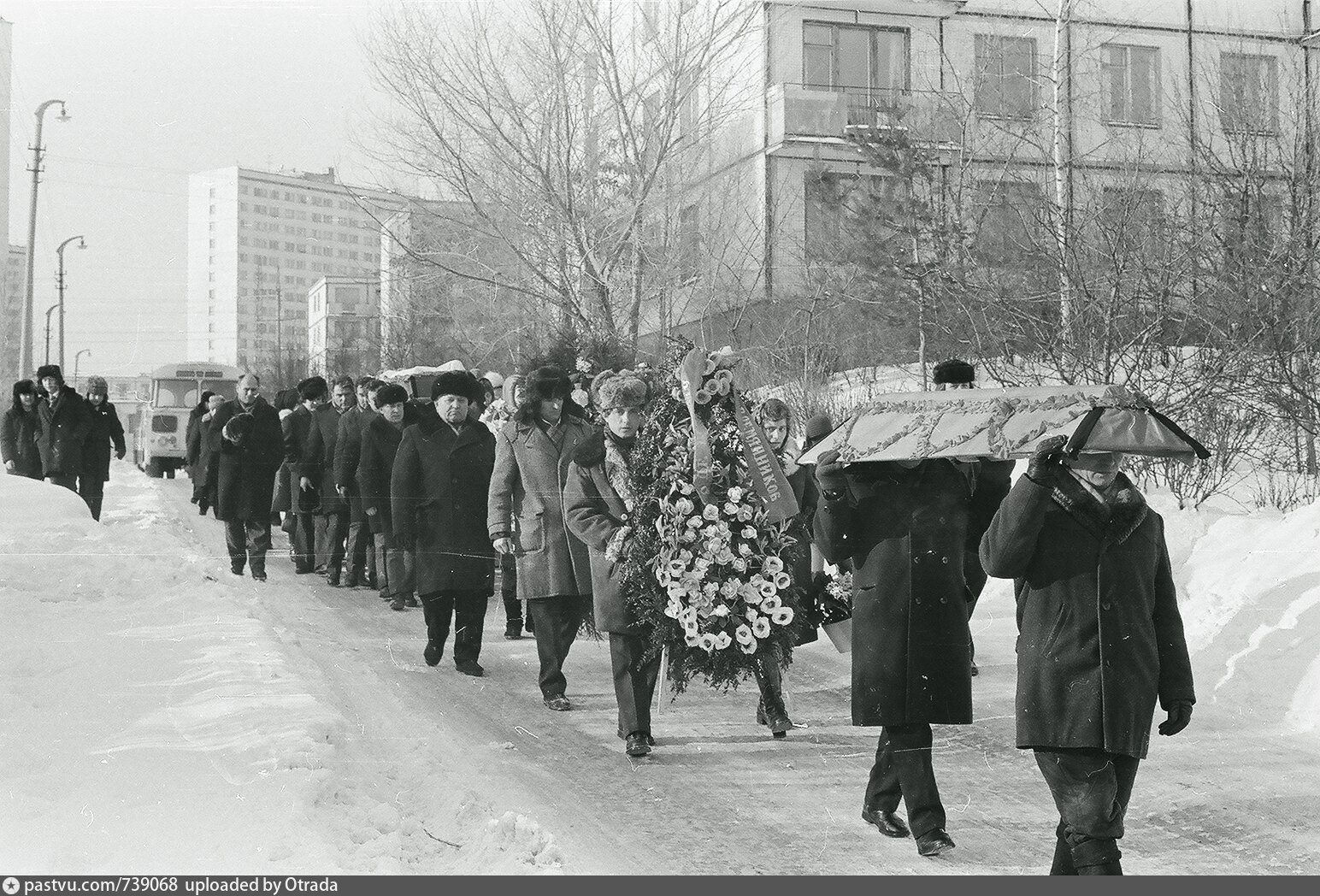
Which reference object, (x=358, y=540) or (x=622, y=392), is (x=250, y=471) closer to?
(x=358, y=540)

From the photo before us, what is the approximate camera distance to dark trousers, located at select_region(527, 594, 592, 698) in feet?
26.6

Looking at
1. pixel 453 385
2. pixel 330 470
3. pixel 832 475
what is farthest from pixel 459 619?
pixel 330 470

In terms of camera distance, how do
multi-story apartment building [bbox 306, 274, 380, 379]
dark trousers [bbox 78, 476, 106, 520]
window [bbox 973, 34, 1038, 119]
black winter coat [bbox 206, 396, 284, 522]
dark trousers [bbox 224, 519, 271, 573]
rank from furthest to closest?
multi-story apartment building [bbox 306, 274, 380, 379]
window [bbox 973, 34, 1038, 119]
dark trousers [bbox 78, 476, 106, 520]
dark trousers [bbox 224, 519, 271, 573]
black winter coat [bbox 206, 396, 284, 522]

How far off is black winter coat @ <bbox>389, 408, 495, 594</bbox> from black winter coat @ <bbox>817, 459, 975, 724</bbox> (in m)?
4.08

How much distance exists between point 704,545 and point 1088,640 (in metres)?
3.00

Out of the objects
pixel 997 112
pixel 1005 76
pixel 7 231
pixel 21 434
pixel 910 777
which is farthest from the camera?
pixel 997 112

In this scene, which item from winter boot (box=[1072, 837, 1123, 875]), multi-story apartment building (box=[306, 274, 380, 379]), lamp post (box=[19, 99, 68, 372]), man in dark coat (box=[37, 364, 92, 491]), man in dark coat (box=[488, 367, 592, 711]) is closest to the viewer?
winter boot (box=[1072, 837, 1123, 875])

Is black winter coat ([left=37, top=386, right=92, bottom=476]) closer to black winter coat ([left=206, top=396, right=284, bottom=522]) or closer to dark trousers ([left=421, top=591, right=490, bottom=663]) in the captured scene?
black winter coat ([left=206, top=396, right=284, bottom=522])

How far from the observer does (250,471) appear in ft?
42.3

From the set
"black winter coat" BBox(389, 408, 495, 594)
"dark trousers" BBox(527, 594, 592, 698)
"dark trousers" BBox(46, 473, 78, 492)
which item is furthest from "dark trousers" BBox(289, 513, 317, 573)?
"dark trousers" BBox(527, 594, 592, 698)

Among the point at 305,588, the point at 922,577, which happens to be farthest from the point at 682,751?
the point at 305,588

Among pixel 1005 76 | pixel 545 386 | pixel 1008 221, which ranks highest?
pixel 1005 76

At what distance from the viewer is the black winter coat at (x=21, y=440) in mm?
14789
